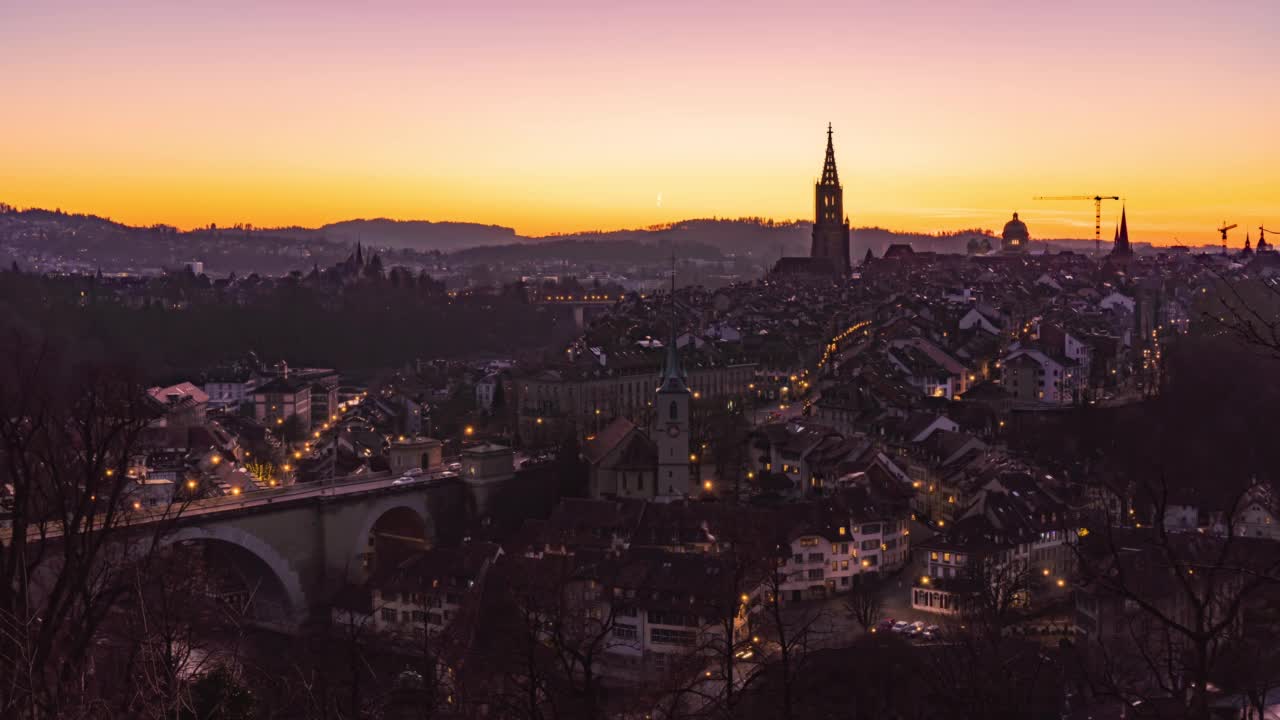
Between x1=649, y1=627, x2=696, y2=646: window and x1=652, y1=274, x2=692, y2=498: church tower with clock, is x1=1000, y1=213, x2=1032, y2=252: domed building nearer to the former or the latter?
x1=652, y1=274, x2=692, y2=498: church tower with clock

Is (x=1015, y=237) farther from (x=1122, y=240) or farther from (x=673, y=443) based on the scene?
(x=673, y=443)

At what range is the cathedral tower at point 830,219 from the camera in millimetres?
60312

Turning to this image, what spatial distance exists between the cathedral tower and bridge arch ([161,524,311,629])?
44.7 meters

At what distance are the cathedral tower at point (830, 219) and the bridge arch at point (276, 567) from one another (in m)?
44.7

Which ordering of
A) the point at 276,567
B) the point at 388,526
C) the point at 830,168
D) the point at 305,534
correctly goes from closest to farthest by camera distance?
the point at 276,567 → the point at 305,534 → the point at 388,526 → the point at 830,168

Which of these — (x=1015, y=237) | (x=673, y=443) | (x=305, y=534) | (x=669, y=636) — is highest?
(x=1015, y=237)

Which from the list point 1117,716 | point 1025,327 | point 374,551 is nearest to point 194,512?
point 374,551

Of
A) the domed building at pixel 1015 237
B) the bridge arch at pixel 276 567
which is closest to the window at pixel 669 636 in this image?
the bridge arch at pixel 276 567

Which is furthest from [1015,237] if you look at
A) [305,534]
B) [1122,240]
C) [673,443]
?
[305,534]

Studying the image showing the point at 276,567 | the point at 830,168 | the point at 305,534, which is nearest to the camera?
the point at 276,567

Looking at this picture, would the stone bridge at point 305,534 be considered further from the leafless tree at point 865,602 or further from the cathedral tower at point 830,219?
the cathedral tower at point 830,219

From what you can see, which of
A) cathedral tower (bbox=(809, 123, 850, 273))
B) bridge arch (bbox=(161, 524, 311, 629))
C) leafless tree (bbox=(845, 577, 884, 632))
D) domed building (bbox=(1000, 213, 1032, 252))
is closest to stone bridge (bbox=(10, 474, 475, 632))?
bridge arch (bbox=(161, 524, 311, 629))

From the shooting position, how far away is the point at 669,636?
14234 millimetres

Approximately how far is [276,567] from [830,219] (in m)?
47.0
